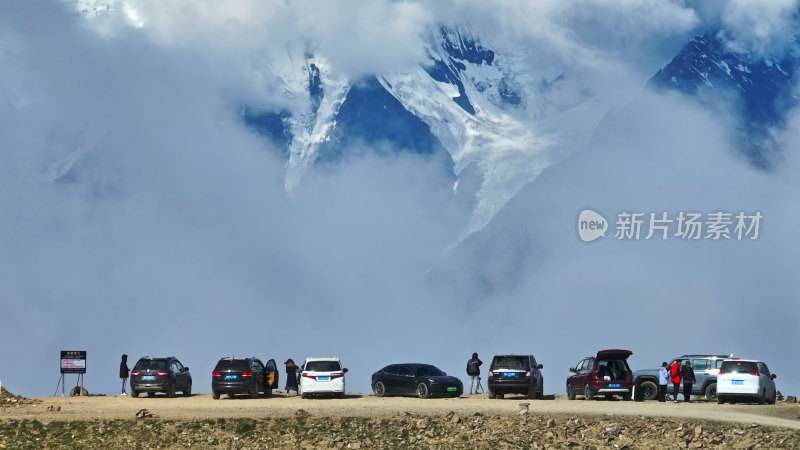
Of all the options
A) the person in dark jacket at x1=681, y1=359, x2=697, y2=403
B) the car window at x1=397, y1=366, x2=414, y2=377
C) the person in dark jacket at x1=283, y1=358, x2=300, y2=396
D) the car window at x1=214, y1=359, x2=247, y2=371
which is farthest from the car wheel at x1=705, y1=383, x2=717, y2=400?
the car window at x1=214, y1=359, x2=247, y2=371

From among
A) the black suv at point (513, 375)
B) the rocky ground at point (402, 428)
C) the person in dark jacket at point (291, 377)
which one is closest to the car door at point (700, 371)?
the black suv at point (513, 375)

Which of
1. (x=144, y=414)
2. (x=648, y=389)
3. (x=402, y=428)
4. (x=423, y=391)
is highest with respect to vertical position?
(x=648, y=389)

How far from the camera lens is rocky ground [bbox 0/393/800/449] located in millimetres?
42250

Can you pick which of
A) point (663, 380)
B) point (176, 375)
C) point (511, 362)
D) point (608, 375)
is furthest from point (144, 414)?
point (663, 380)

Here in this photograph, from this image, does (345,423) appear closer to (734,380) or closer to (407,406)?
(407,406)

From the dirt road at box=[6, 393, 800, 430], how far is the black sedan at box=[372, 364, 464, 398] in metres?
0.81

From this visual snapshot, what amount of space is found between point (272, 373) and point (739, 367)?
19.7 metres

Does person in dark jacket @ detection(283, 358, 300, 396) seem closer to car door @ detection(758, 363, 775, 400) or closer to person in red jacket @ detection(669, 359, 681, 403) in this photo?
person in red jacket @ detection(669, 359, 681, 403)

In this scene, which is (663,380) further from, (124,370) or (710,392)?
(124,370)

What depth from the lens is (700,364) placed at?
56.4m

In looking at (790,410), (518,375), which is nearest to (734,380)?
(790,410)

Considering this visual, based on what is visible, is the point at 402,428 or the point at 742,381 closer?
the point at 402,428

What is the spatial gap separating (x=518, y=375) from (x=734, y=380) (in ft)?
28.2

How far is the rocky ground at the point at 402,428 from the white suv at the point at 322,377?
6.78 meters
